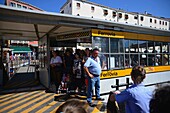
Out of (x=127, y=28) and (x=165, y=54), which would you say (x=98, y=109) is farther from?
(x=165, y=54)

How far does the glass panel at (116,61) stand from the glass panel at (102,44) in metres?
0.54

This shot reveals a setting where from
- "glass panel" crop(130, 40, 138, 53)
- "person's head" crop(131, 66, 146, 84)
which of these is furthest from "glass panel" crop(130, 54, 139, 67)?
"person's head" crop(131, 66, 146, 84)

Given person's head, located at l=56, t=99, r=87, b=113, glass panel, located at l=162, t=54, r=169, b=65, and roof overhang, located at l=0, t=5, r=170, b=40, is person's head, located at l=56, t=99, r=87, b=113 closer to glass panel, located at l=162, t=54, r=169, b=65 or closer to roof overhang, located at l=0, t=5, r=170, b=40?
roof overhang, located at l=0, t=5, r=170, b=40

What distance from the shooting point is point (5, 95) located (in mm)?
7461

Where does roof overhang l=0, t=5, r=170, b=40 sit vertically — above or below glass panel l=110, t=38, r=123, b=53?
above

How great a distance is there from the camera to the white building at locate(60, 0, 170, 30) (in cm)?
5028

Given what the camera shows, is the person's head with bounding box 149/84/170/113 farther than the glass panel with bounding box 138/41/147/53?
No

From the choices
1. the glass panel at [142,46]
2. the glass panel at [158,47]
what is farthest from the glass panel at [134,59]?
the glass panel at [158,47]

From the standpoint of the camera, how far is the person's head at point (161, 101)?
1277mm

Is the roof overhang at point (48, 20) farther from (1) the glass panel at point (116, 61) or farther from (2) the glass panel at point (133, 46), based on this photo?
(1) the glass panel at point (116, 61)

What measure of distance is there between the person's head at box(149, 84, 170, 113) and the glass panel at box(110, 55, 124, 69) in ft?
20.7

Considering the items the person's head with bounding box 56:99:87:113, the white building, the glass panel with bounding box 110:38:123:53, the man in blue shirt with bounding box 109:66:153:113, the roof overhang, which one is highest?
the white building

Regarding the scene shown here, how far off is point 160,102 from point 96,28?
593cm

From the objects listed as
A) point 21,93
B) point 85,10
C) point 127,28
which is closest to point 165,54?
point 127,28
